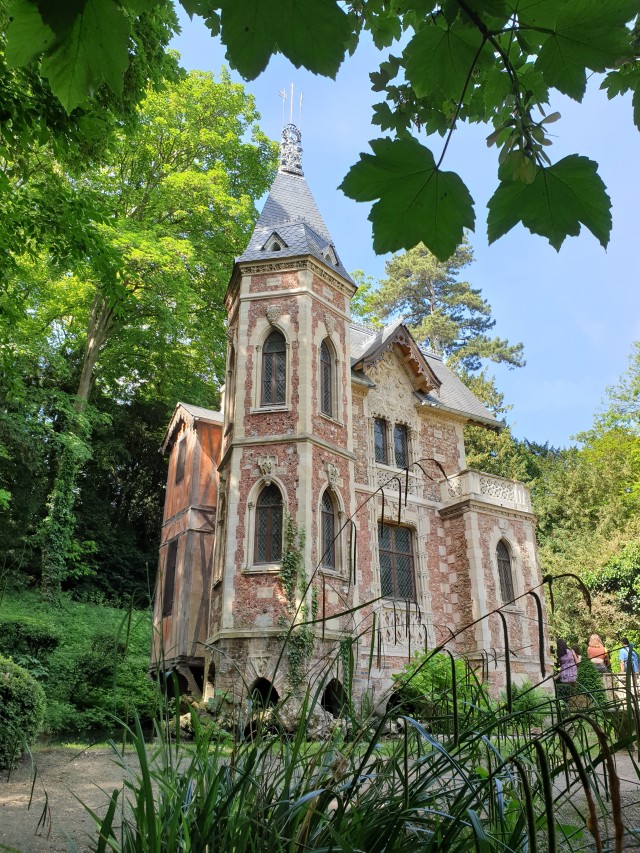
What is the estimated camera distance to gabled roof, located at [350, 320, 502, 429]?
17359 millimetres

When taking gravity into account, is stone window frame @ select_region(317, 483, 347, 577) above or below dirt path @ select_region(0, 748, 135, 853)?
above

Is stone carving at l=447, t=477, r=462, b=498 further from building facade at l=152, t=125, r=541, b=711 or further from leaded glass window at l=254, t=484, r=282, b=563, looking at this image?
leaded glass window at l=254, t=484, r=282, b=563

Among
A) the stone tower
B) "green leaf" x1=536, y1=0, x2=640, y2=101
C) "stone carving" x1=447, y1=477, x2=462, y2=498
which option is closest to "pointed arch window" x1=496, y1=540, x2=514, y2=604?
"stone carving" x1=447, y1=477, x2=462, y2=498

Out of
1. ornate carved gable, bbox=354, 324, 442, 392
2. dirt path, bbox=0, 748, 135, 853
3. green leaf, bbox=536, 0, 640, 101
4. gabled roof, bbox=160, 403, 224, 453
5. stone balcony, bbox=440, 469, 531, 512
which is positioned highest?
ornate carved gable, bbox=354, 324, 442, 392

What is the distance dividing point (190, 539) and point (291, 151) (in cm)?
1116

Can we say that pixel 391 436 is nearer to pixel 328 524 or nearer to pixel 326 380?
pixel 326 380

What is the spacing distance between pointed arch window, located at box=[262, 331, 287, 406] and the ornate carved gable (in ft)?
11.9

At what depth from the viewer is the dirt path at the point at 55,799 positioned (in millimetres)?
3947

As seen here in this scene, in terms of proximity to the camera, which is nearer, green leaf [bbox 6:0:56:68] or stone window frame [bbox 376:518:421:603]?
green leaf [bbox 6:0:56:68]

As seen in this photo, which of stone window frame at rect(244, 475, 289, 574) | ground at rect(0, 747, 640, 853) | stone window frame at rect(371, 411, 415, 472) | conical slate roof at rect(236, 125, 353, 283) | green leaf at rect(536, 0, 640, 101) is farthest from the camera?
stone window frame at rect(371, 411, 415, 472)

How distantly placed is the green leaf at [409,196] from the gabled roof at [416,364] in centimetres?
1537

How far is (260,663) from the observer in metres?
12.2

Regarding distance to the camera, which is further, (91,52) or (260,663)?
(260,663)

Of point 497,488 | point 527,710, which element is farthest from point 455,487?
point 527,710
